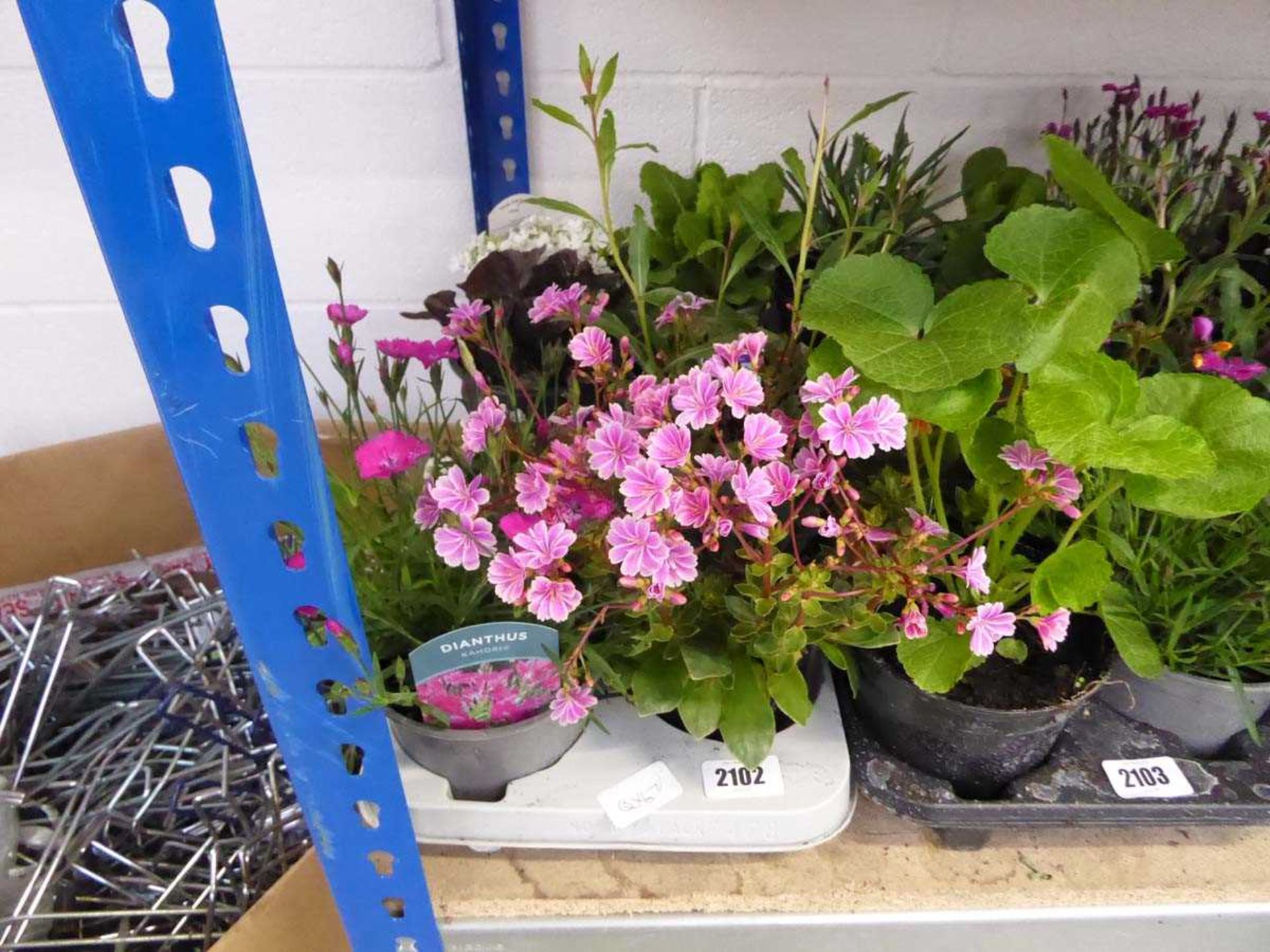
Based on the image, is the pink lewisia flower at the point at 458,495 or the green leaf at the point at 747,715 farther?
the green leaf at the point at 747,715

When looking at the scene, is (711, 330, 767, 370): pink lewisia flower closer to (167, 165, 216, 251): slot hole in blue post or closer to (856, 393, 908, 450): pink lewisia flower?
(856, 393, 908, 450): pink lewisia flower

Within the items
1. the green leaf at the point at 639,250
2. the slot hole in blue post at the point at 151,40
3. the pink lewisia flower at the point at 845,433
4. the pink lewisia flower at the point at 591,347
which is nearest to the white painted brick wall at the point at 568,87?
the slot hole in blue post at the point at 151,40

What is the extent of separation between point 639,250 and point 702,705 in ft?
0.99

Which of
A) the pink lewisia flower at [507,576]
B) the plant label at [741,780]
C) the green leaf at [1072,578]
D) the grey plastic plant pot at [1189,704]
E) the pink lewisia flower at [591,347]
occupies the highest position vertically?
A: the pink lewisia flower at [591,347]

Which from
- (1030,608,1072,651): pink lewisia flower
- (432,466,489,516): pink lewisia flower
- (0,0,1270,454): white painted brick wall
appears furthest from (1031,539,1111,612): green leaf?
(0,0,1270,454): white painted brick wall

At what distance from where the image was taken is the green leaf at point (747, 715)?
0.56m

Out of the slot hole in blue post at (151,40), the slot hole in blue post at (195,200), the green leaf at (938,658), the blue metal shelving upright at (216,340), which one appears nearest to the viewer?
the blue metal shelving upright at (216,340)

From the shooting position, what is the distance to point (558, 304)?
0.56 metres

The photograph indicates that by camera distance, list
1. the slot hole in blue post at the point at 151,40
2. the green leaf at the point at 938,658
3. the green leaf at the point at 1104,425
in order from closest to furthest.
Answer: the green leaf at the point at 1104,425, the green leaf at the point at 938,658, the slot hole in blue post at the point at 151,40

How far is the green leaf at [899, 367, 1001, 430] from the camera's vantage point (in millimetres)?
437

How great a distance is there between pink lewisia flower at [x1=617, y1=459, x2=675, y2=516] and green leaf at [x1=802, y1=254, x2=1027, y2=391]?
114mm

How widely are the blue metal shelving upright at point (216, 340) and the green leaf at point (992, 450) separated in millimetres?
356

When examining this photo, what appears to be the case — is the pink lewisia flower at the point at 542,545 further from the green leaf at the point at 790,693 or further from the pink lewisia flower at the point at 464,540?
the green leaf at the point at 790,693

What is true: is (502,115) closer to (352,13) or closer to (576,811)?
(352,13)
